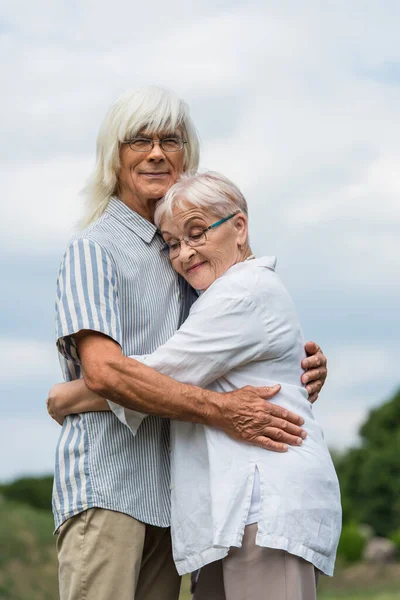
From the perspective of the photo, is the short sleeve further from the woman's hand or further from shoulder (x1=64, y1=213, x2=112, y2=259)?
the woman's hand

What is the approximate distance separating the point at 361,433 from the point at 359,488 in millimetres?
2280

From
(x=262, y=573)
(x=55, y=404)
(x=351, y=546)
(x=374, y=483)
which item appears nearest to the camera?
(x=262, y=573)

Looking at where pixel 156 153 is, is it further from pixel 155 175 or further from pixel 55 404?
pixel 55 404

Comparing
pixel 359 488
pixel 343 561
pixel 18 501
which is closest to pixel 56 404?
pixel 18 501

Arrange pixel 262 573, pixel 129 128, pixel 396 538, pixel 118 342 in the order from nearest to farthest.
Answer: pixel 262 573, pixel 118 342, pixel 129 128, pixel 396 538

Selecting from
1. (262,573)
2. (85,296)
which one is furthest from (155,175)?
(262,573)

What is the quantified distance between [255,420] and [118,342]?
0.53 m

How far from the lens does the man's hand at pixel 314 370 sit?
130 inches

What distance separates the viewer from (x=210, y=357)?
299cm

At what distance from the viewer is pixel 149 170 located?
11.5ft

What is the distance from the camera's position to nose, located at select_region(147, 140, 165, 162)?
3.49 m

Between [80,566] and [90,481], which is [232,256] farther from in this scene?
[80,566]

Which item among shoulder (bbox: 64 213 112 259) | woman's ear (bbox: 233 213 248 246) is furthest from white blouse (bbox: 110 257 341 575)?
shoulder (bbox: 64 213 112 259)

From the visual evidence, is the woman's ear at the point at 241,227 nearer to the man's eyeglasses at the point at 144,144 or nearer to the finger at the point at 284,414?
the man's eyeglasses at the point at 144,144
